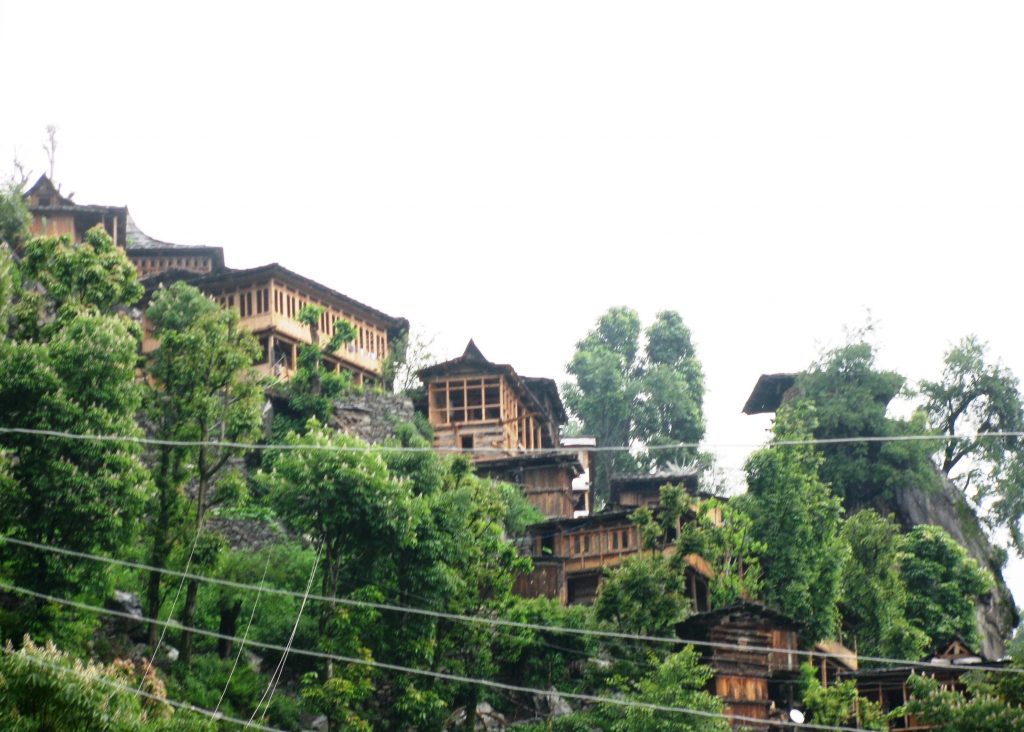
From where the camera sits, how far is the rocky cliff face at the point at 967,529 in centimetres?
7038

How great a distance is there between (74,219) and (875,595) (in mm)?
41683

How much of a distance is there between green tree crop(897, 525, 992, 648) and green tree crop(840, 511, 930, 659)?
114 inches

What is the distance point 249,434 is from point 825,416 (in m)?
33.6

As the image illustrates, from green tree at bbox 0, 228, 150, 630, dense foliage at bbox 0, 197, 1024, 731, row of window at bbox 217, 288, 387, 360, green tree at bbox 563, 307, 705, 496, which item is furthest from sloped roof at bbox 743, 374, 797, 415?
green tree at bbox 0, 228, 150, 630

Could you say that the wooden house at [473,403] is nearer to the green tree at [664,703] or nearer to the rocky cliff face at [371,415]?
the rocky cliff face at [371,415]

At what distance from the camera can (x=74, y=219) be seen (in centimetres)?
7569

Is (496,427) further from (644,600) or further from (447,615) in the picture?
(447,615)

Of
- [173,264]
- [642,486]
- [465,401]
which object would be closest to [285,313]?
[465,401]

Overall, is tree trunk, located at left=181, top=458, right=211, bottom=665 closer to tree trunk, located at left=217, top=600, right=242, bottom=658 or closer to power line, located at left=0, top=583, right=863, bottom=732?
power line, located at left=0, top=583, right=863, bottom=732

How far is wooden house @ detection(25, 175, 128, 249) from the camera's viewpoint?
74.8 m

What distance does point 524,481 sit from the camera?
66.8 m

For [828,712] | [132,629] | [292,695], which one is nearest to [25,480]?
[132,629]

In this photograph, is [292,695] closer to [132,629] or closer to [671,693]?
[132,629]

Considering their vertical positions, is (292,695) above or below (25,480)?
below
